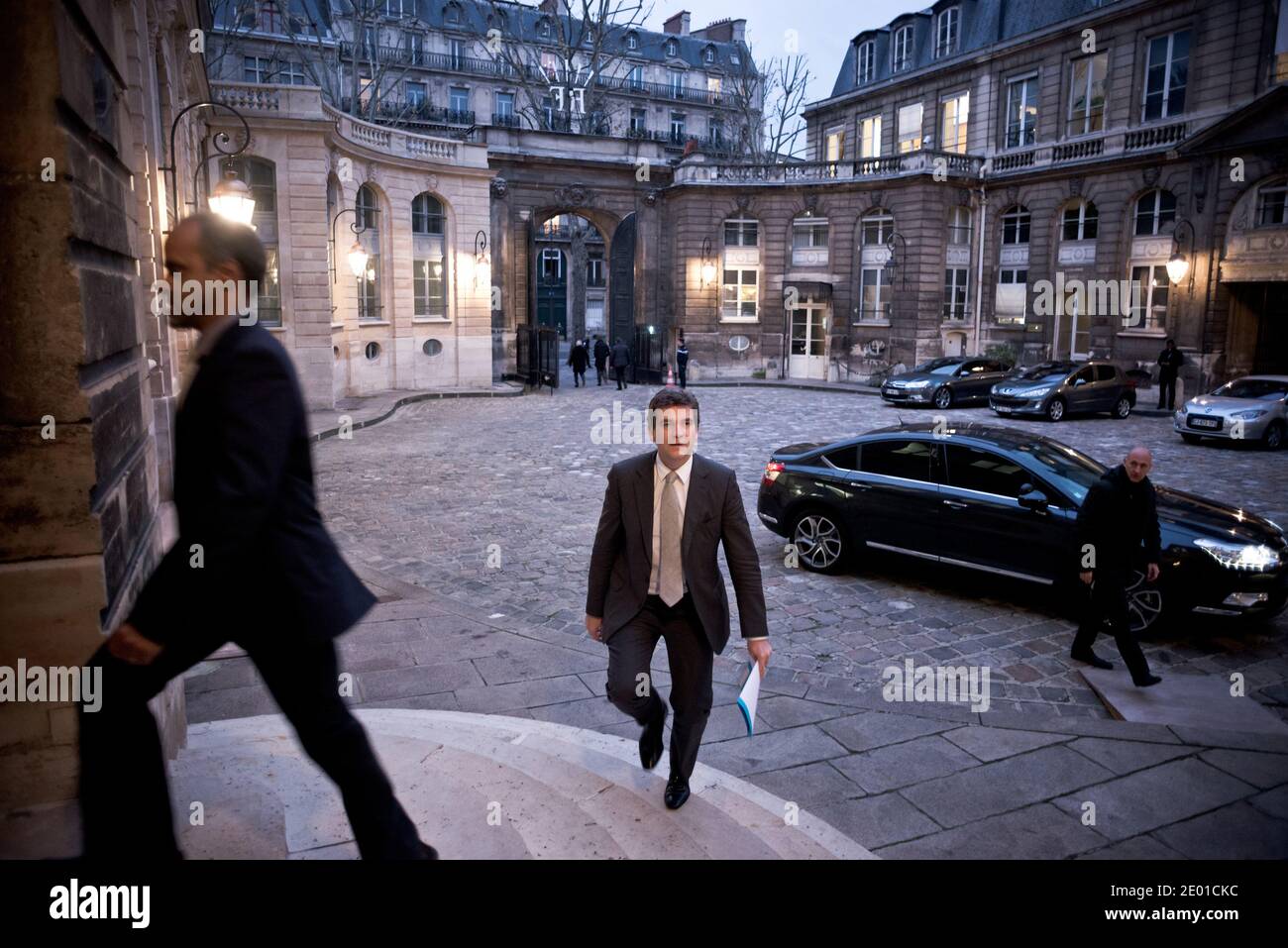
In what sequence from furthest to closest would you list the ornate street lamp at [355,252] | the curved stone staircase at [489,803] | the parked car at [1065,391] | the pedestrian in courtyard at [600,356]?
the pedestrian in courtyard at [600,356] < the ornate street lamp at [355,252] < the parked car at [1065,391] < the curved stone staircase at [489,803]

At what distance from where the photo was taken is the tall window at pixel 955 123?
36.7 meters

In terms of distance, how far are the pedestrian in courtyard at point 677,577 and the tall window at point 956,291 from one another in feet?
109

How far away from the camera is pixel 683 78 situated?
180 feet

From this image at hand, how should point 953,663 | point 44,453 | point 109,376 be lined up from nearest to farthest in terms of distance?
point 44,453 < point 109,376 < point 953,663

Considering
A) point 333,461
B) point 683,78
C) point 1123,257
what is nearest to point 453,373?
point 333,461

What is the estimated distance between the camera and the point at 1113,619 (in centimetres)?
657

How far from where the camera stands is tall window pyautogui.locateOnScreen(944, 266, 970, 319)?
Result: 3506 cm

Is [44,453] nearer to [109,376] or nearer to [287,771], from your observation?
[109,376]

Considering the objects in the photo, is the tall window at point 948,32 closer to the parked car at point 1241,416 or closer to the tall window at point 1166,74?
the tall window at point 1166,74

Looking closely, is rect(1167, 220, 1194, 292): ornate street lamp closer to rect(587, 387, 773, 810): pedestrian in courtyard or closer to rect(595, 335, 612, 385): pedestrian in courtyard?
rect(595, 335, 612, 385): pedestrian in courtyard

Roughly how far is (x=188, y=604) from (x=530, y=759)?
252 cm

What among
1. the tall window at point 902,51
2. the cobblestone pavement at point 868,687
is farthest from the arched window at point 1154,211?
the cobblestone pavement at point 868,687

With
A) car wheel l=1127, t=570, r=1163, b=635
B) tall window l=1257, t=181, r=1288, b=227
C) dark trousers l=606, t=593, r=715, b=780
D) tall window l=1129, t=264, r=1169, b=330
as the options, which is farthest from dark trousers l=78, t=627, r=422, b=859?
tall window l=1129, t=264, r=1169, b=330

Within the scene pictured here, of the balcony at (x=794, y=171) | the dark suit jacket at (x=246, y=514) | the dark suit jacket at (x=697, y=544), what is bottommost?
the dark suit jacket at (x=697, y=544)
